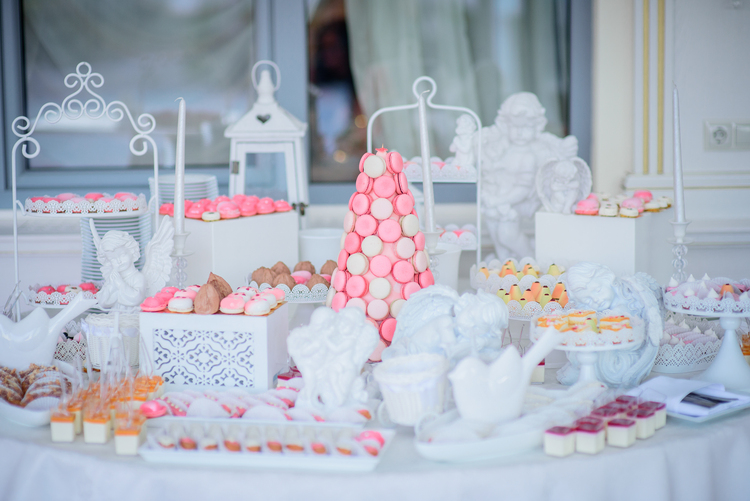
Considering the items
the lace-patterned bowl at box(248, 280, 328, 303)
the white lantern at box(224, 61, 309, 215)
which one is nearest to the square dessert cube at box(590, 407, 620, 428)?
the lace-patterned bowl at box(248, 280, 328, 303)

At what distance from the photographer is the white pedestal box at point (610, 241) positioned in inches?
94.8

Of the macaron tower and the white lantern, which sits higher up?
the white lantern

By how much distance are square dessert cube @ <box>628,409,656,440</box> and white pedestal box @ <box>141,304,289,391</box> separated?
0.83 meters

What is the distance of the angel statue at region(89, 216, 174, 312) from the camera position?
1.98 m


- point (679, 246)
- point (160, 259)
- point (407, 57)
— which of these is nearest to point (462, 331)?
point (679, 246)

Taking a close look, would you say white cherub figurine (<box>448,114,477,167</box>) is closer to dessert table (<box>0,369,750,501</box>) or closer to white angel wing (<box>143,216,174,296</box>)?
white angel wing (<box>143,216,174,296</box>)

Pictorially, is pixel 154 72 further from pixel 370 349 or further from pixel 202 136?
pixel 370 349

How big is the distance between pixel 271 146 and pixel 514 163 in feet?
3.63

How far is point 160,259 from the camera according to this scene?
6.77 ft

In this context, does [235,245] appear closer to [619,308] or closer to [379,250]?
[379,250]

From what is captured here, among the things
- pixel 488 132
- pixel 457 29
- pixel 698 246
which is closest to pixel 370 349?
pixel 488 132

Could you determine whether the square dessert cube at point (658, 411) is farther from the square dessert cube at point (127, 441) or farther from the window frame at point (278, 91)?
the window frame at point (278, 91)

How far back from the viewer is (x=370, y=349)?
148 cm

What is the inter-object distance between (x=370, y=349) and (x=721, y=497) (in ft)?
2.56
